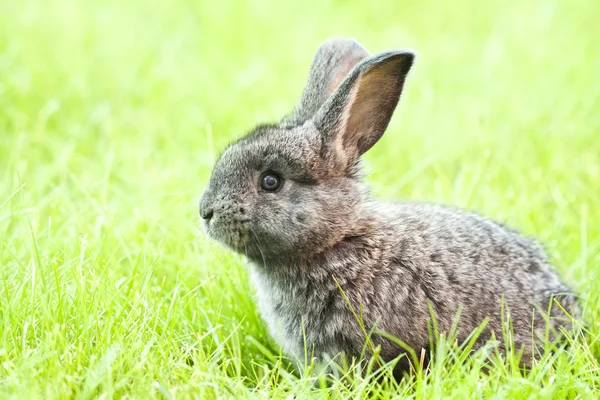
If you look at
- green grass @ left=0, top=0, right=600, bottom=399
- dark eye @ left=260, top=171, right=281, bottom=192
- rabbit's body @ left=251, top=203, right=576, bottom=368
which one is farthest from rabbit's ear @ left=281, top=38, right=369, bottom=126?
green grass @ left=0, top=0, right=600, bottom=399

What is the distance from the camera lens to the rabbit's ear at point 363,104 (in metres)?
4.54

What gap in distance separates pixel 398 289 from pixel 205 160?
256cm

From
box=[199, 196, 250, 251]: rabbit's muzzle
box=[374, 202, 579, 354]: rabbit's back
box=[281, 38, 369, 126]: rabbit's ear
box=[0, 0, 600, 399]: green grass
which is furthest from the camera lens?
box=[281, 38, 369, 126]: rabbit's ear

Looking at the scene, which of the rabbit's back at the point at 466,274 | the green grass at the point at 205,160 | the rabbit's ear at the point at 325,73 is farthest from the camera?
the rabbit's ear at the point at 325,73

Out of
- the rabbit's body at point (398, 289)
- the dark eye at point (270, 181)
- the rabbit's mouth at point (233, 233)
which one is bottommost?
the rabbit's body at point (398, 289)

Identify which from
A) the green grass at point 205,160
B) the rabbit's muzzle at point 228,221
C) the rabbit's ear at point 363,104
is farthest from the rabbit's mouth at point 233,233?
the rabbit's ear at point 363,104

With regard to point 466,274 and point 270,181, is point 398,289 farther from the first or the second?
point 270,181

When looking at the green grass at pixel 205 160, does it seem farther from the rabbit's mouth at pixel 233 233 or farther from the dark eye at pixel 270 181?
the dark eye at pixel 270 181

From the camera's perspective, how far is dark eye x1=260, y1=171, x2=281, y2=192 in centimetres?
459

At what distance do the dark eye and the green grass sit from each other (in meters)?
0.64

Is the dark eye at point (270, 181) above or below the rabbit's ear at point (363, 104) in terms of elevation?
below

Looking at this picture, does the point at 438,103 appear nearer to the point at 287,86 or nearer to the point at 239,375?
the point at 287,86

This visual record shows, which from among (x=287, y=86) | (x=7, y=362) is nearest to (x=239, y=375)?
(x=7, y=362)

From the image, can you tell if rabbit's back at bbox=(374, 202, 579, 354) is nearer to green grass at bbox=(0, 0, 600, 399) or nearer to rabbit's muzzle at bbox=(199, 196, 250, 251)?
green grass at bbox=(0, 0, 600, 399)
